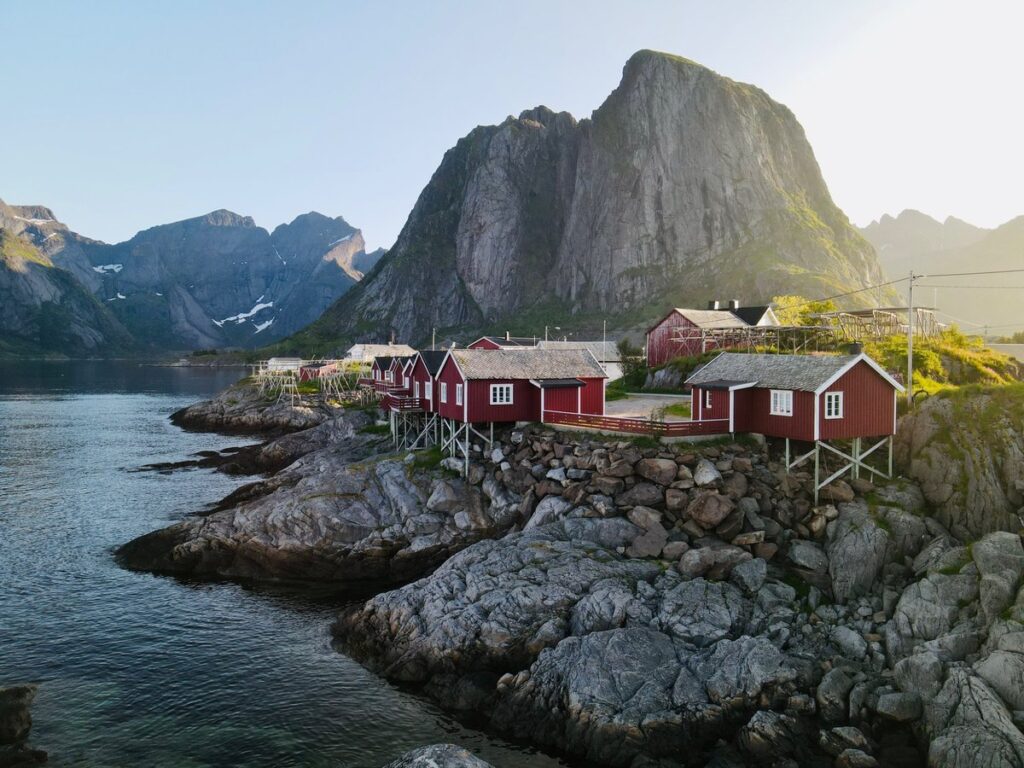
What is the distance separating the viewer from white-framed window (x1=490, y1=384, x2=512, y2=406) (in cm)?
4072

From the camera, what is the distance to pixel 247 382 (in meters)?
116

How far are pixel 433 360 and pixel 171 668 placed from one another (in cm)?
2866

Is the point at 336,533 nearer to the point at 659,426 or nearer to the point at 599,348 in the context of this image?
the point at 659,426

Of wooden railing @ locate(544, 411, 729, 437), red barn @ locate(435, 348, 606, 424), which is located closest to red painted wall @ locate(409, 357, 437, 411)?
red barn @ locate(435, 348, 606, 424)

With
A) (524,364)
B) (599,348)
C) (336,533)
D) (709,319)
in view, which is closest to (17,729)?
(336,533)

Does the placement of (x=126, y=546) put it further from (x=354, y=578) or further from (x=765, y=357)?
(x=765, y=357)

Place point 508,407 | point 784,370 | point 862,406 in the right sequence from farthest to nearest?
point 508,407 → point 784,370 → point 862,406

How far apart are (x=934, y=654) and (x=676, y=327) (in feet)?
176

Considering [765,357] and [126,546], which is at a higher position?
[765,357]

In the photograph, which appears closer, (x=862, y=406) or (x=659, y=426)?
(x=862, y=406)

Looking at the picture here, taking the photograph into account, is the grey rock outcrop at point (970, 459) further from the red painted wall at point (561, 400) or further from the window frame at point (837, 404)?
the red painted wall at point (561, 400)

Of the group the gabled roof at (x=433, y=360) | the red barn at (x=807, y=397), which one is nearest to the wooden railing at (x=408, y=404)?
the gabled roof at (x=433, y=360)

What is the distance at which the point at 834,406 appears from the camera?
102 ft

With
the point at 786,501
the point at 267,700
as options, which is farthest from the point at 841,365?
the point at 267,700
